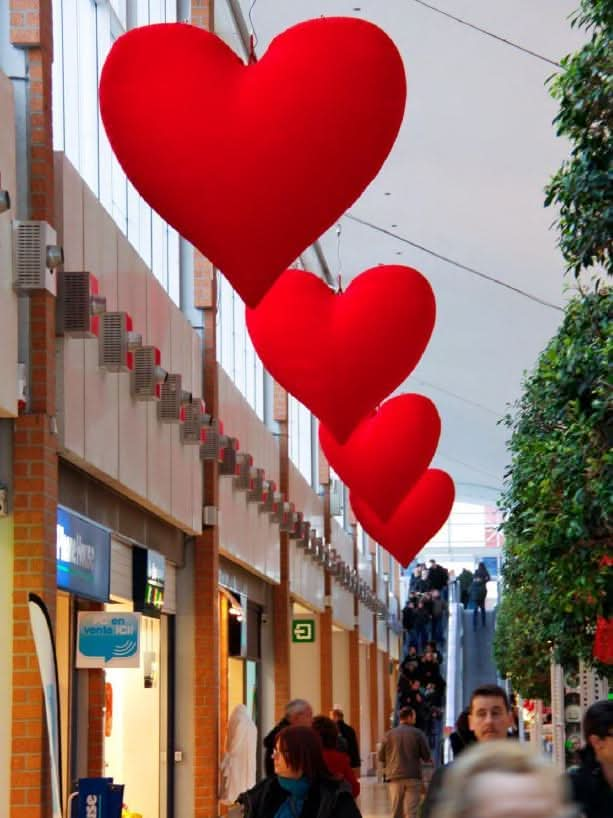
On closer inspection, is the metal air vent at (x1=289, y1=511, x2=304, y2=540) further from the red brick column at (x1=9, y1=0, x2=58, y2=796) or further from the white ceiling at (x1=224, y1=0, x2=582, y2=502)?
the red brick column at (x1=9, y1=0, x2=58, y2=796)

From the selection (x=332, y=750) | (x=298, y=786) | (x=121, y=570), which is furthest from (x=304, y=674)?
(x=298, y=786)

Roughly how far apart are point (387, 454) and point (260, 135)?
241 inches

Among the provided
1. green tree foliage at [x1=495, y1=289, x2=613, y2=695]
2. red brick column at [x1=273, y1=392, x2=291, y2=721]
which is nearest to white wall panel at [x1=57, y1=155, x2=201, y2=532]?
green tree foliage at [x1=495, y1=289, x2=613, y2=695]

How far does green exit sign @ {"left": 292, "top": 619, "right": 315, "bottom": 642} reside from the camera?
93.6 feet

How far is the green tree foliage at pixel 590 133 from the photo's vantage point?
8852 millimetres

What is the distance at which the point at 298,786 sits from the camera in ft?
20.8

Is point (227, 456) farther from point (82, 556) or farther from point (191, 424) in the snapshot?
point (82, 556)

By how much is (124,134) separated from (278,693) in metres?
19.9

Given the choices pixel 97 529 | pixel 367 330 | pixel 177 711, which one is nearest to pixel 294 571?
pixel 177 711

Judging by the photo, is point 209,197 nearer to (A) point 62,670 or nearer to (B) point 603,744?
(B) point 603,744

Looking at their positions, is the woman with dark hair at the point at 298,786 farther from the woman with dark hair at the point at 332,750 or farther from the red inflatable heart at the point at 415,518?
the red inflatable heart at the point at 415,518

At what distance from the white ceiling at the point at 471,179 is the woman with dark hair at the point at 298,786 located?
433 inches

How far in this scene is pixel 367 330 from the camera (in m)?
10.6

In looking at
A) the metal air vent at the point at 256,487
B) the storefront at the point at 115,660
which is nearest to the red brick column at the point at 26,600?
the storefront at the point at 115,660
